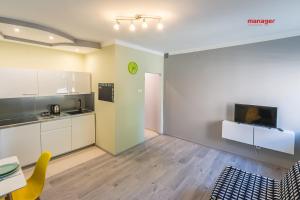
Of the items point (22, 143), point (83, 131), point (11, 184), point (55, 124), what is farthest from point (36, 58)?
point (11, 184)

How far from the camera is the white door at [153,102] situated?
4800 mm

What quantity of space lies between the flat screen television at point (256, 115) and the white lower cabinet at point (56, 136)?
11.8ft

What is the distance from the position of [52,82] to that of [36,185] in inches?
82.5

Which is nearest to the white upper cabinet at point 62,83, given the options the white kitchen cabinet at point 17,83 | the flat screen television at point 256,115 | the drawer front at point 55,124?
the white kitchen cabinet at point 17,83

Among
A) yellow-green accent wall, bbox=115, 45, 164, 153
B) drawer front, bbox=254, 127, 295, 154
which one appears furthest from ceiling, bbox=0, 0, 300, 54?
drawer front, bbox=254, 127, 295, 154

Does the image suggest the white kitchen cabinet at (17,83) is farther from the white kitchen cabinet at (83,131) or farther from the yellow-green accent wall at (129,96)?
the yellow-green accent wall at (129,96)

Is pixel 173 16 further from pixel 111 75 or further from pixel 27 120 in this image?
pixel 27 120

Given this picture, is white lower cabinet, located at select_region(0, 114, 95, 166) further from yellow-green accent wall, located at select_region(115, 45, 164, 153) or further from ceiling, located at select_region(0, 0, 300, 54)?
ceiling, located at select_region(0, 0, 300, 54)

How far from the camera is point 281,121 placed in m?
2.92

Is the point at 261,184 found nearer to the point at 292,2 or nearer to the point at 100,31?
the point at 292,2

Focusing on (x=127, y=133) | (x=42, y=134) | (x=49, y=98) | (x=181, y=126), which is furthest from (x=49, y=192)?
(x=181, y=126)

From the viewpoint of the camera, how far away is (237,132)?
10.7 ft

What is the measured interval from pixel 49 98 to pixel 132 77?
196cm

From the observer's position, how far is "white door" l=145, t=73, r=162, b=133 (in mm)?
4800
